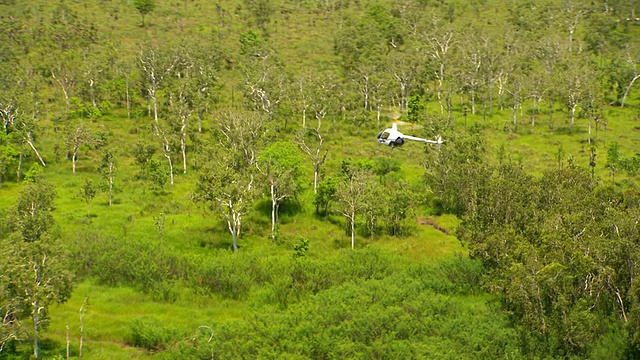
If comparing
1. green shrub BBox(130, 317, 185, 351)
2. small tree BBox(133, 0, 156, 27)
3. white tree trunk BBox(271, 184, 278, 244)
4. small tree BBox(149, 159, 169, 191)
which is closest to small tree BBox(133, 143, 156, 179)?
small tree BBox(149, 159, 169, 191)

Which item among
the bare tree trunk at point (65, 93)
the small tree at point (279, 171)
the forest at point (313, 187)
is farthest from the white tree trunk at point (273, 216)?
the bare tree trunk at point (65, 93)

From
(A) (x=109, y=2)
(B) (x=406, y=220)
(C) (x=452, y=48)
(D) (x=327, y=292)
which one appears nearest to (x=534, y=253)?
(D) (x=327, y=292)

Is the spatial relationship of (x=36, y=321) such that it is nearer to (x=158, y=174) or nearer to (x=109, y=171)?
(x=109, y=171)

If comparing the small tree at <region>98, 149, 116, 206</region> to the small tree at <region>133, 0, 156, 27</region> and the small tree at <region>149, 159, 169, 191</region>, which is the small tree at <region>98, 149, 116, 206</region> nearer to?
the small tree at <region>149, 159, 169, 191</region>

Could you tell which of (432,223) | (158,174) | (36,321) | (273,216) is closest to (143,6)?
(158,174)

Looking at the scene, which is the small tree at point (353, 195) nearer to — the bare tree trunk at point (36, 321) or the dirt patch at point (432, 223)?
the dirt patch at point (432, 223)

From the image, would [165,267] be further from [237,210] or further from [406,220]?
[406,220]

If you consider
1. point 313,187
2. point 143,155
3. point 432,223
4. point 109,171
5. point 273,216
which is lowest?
point 432,223

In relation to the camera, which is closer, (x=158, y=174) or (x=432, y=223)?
(x=432, y=223)
